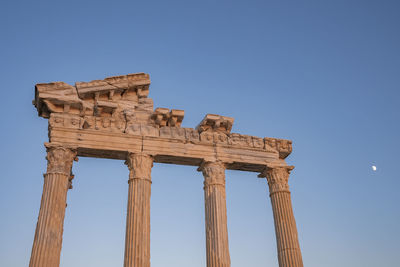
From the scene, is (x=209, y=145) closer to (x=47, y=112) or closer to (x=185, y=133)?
(x=185, y=133)

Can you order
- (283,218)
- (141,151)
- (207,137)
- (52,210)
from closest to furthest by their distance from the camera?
(52,210), (141,151), (283,218), (207,137)

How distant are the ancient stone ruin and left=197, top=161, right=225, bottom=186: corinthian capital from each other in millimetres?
50

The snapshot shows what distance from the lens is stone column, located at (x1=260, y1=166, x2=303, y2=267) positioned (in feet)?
65.8

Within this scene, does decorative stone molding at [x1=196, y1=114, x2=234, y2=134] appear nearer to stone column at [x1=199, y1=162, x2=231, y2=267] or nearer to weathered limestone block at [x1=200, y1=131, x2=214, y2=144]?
weathered limestone block at [x1=200, y1=131, x2=214, y2=144]

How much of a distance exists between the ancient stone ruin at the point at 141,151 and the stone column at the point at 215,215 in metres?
0.04

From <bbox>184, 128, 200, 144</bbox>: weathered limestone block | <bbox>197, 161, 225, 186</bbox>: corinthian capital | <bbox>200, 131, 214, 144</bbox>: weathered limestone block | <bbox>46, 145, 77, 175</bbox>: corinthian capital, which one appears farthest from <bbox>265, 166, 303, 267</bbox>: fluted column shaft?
<bbox>46, 145, 77, 175</bbox>: corinthian capital

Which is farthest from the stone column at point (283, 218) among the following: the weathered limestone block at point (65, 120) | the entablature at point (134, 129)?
the weathered limestone block at point (65, 120)

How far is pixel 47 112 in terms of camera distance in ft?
65.3

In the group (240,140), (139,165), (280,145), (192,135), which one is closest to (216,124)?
(192,135)

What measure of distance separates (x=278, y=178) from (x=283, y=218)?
2.13 metres

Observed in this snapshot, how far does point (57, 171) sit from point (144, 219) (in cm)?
437

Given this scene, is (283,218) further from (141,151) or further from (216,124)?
(141,151)

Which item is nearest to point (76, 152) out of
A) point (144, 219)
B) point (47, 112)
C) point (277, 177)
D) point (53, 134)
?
point (53, 134)

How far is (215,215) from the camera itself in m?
19.7
